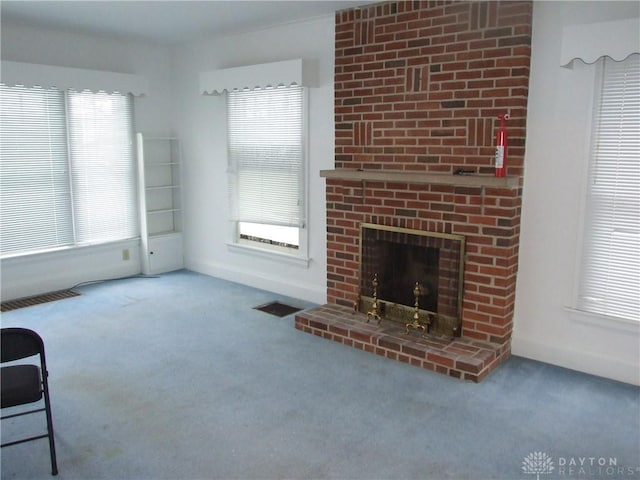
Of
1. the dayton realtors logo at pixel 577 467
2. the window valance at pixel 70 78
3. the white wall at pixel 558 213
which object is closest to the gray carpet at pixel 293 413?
the dayton realtors logo at pixel 577 467

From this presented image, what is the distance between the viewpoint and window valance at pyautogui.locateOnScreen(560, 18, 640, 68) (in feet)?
9.74

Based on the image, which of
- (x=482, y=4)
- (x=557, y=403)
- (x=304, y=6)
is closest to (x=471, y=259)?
(x=557, y=403)

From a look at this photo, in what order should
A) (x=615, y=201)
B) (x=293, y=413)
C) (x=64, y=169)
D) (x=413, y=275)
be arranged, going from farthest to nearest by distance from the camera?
(x=64, y=169), (x=413, y=275), (x=615, y=201), (x=293, y=413)

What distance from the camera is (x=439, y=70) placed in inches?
146

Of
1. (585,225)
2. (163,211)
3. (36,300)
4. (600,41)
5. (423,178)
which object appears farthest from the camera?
(163,211)

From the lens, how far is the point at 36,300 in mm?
4973

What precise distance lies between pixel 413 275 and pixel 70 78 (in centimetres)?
371

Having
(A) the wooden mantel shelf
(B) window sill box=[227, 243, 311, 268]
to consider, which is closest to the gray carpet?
(B) window sill box=[227, 243, 311, 268]

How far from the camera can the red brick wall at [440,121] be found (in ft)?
11.3

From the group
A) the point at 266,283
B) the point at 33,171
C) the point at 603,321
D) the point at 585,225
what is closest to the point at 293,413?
the point at 603,321

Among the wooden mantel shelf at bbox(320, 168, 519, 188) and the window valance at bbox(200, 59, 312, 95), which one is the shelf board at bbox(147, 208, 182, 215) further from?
the wooden mantel shelf at bbox(320, 168, 519, 188)

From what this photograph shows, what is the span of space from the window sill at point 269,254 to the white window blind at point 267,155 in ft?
0.94

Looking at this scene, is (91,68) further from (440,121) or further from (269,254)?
(440,121)

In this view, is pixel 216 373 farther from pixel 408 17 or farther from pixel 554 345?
pixel 408 17
